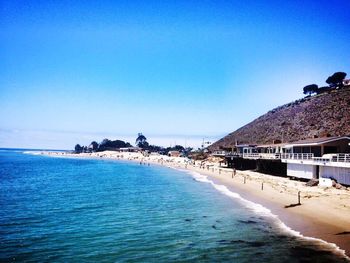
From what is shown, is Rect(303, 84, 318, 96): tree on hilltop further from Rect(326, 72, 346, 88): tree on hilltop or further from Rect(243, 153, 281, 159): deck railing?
Rect(243, 153, 281, 159): deck railing

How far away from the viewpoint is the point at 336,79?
12500 centimetres

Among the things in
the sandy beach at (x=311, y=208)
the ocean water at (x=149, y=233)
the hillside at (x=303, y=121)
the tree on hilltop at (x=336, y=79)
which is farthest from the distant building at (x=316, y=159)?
the tree on hilltop at (x=336, y=79)

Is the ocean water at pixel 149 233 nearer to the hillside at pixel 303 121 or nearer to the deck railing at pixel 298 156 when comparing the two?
the deck railing at pixel 298 156

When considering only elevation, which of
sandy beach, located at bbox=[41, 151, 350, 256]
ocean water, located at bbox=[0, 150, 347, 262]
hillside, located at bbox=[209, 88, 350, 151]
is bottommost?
ocean water, located at bbox=[0, 150, 347, 262]

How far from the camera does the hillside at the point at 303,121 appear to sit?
85938 mm

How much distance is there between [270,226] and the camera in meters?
21.4

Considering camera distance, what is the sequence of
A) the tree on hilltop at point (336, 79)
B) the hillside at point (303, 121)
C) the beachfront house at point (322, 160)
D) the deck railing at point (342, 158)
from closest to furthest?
1. the deck railing at point (342, 158)
2. the beachfront house at point (322, 160)
3. the hillside at point (303, 121)
4. the tree on hilltop at point (336, 79)

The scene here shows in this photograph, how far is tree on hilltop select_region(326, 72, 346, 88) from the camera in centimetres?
12231

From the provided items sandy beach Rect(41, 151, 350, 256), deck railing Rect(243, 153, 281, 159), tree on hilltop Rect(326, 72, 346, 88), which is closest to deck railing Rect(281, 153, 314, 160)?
deck railing Rect(243, 153, 281, 159)

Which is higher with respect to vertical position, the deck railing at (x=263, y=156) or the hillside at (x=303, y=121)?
the hillside at (x=303, y=121)

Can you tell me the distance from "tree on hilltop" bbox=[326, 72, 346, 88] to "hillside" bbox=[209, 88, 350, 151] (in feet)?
42.6

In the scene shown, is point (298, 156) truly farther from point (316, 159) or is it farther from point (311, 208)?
point (311, 208)

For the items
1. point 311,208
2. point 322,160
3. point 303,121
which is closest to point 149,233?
point 311,208

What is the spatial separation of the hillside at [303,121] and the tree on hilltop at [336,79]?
42.6 ft
